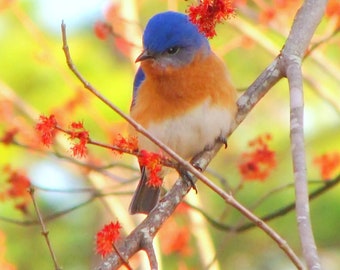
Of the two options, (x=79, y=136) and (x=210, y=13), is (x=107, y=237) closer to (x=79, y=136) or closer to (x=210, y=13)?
(x=79, y=136)

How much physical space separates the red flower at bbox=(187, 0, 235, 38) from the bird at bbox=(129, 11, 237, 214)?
1387mm

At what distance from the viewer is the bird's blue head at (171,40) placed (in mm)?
5047

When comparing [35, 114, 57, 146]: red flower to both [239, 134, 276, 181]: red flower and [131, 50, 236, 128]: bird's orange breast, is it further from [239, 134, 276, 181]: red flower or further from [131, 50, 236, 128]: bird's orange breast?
[239, 134, 276, 181]: red flower

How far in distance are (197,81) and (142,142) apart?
453 mm

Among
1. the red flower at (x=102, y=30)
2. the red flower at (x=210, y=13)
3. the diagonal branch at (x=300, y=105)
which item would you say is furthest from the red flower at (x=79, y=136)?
the red flower at (x=102, y=30)

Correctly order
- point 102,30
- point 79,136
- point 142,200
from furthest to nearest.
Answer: point 142,200
point 102,30
point 79,136

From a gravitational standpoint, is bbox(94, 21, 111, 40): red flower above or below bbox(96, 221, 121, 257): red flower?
above

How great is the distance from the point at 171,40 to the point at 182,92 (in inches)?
11.3

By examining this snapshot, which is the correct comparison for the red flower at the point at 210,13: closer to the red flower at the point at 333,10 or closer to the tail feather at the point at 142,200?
the red flower at the point at 333,10

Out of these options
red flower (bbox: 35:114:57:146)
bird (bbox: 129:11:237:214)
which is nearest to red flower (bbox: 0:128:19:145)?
bird (bbox: 129:11:237:214)

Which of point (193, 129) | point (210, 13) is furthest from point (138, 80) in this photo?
point (210, 13)

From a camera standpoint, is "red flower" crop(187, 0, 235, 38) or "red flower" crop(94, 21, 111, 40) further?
"red flower" crop(94, 21, 111, 40)

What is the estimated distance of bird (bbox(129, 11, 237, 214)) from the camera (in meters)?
5.12

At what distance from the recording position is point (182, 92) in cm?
522
